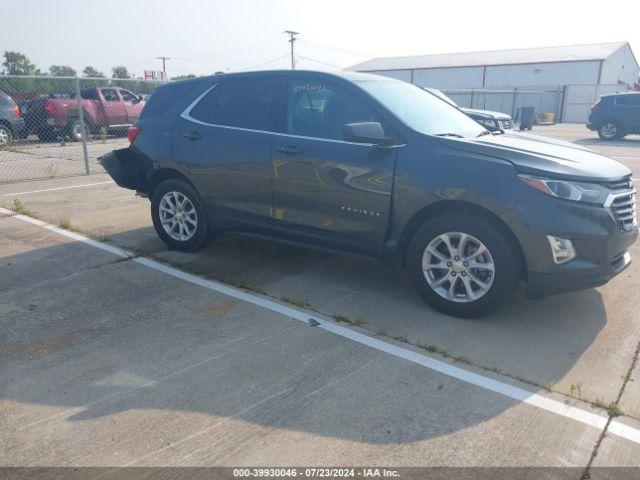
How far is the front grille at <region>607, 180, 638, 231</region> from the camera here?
3.83 meters

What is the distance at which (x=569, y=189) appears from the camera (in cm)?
373

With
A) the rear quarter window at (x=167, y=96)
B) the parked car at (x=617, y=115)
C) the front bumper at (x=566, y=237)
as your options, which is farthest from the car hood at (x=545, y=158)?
the parked car at (x=617, y=115)

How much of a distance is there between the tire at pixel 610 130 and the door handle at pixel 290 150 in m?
17.9

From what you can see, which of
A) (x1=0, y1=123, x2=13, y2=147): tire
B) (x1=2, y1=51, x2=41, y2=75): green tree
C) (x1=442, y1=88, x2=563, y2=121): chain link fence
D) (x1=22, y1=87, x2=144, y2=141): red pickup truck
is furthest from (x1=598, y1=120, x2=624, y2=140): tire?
(x1=2, y1=51, x2=41, y2=75): green tree

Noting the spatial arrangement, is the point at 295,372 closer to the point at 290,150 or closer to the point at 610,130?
the point at 290,150

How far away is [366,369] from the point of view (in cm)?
344

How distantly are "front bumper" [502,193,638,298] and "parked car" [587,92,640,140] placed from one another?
17.4 meters

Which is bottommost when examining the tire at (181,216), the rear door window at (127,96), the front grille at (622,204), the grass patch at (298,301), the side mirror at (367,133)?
the grass patch at (298,301)

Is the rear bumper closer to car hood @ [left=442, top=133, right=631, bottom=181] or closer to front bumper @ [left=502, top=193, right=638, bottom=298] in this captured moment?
car hood @ [left=442, top=133, right=631, bottom=181]

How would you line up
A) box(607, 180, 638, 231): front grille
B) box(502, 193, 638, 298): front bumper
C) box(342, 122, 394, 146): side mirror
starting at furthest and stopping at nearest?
box(342, 122, 394, 146): side mirror, box(607, 180, 638, 231): front grille, box(502, 193, 638, 298): front bumper

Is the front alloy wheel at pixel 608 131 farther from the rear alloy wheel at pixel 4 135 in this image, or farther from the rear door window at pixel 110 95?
the rear alloy wheel at pixel 4 135

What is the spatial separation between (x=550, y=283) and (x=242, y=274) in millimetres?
2712

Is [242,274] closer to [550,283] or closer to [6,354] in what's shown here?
[6,354]

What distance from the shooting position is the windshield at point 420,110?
14.5 ft
